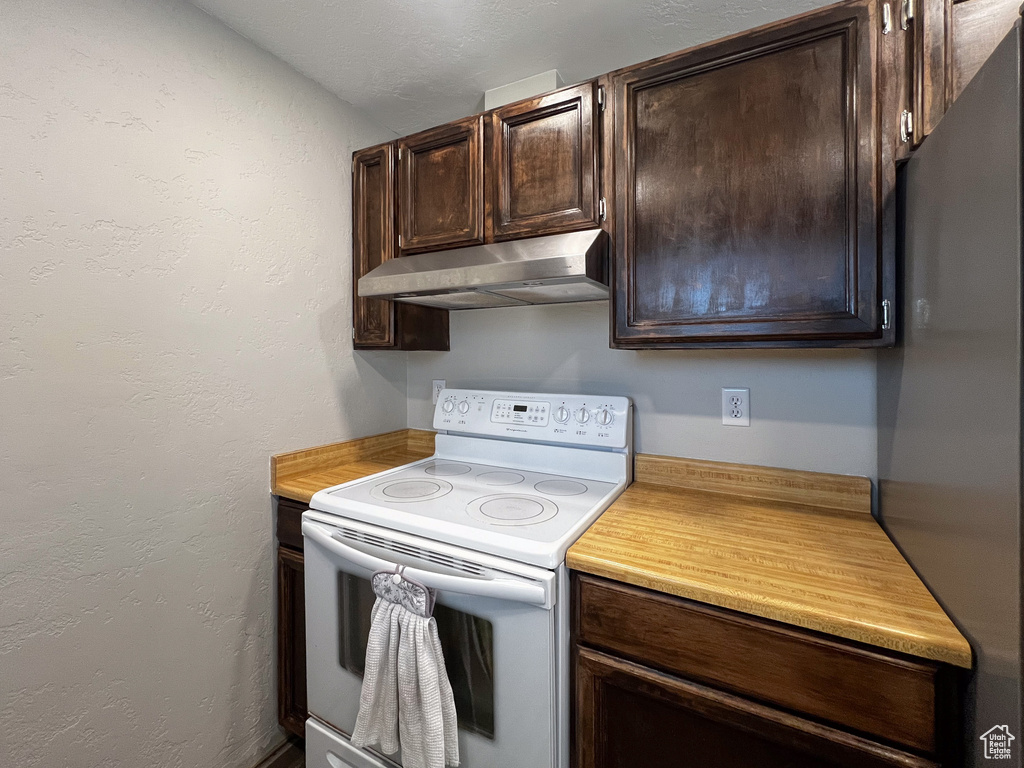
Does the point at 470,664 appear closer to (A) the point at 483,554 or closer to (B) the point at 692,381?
(A) the point at 483,554

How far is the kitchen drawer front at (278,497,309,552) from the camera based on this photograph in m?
1.49

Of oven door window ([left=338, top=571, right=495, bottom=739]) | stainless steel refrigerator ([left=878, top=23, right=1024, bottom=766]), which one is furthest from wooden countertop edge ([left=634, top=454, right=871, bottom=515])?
oven door window ([left=338, top=571, right=495, bottom=739])

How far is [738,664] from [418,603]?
2.32 feet

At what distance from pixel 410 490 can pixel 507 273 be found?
0.75 meters

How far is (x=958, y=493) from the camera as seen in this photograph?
706 mm

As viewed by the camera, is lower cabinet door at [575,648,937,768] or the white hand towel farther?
the white hand towel

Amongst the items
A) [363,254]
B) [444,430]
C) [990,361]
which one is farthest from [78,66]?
[990,361]

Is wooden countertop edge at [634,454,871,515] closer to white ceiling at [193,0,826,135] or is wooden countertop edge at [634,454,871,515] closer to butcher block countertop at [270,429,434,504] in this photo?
butcher block countertop at [270,429,434,504]

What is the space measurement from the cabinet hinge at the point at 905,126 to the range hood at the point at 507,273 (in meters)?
0.66

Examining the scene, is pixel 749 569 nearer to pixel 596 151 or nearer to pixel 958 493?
pixel 958 493

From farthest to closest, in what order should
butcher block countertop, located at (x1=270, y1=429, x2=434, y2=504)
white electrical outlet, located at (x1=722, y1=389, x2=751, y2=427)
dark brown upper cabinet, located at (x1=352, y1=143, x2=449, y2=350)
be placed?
1. dark brown upper cabinet, located at (x1=352, y1=143, x2=449, y2=350)
2. butcher block countertop, located at (x1=270, y1=429, x2=434, y2=504)
3. white electrical outlet, located at (x1=722, y1=389, x2=751, y2=427)

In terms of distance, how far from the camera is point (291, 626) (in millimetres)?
1527

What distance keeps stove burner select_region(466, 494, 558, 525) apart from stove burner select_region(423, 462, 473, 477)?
1.02 ft

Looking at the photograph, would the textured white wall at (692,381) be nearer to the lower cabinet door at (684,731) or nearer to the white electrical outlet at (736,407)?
the white electrical outlet at (736,407)
